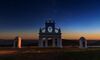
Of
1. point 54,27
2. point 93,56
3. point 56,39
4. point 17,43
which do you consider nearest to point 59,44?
point 56,39

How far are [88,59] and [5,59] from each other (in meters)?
9.85

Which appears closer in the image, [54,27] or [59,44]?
[59,44]

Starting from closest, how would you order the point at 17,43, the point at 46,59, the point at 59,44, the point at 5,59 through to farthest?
the point at 5,59
the point at 46,59
the point at 17,43
the point at 59,44

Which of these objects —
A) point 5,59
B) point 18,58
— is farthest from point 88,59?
point 5,59

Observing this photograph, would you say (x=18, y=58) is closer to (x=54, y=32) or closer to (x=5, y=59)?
(x=5, y=59)

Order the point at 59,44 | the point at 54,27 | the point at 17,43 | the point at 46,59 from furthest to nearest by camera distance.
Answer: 1. the point at 54,27
2. the point at 59,44
3. the point at 17,43
4. the point at 46,59

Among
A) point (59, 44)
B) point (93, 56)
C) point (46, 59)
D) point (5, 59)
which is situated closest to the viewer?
point (5, 59)

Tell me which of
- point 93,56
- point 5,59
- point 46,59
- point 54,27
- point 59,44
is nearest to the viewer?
point 5,59

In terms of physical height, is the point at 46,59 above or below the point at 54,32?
below

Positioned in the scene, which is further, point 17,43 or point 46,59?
point 17,43

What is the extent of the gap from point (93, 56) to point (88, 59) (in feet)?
4.16

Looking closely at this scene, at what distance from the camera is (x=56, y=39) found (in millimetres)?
64812

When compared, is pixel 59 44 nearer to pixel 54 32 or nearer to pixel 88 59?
pixel 54 32

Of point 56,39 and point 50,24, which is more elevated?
point 50,24
